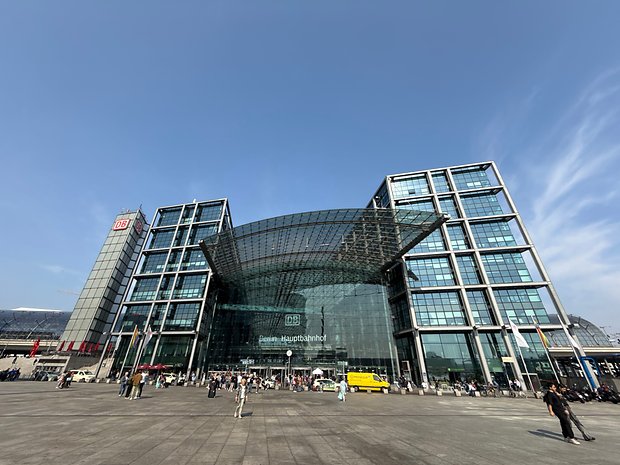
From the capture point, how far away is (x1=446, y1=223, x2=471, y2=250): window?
4841 cm

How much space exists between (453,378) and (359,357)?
14098 millimetres

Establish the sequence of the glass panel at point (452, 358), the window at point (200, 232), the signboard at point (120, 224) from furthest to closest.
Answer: the signboard at point (120, 224) < the window at point (200, 232) < the glass panel at point (452, 358)

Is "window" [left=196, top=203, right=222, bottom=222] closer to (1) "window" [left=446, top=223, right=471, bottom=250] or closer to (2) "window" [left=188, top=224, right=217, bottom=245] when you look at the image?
(2) "window" [left=188, top=224, right=217, bottom=245]

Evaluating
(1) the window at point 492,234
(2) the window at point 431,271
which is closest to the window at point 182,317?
(2) the window at point 431,271

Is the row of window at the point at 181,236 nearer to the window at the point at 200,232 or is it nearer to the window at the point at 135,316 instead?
the window at the point at 200,232

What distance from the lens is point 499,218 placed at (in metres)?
49.1

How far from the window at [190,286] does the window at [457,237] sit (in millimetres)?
49272

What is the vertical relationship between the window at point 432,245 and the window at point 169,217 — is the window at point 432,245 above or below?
below

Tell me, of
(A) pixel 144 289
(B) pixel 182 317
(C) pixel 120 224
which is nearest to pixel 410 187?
(B) pixel 182 317

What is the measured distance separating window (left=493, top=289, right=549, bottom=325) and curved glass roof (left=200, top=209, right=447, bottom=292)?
58.0ft

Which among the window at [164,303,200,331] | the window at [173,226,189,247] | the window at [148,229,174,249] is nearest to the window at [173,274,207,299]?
the window at [164,303,200,331]

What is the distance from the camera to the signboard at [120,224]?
77.4m

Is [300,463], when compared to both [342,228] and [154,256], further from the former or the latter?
[154,256]

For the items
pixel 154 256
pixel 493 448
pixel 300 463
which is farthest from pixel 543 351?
pixel 154 256
